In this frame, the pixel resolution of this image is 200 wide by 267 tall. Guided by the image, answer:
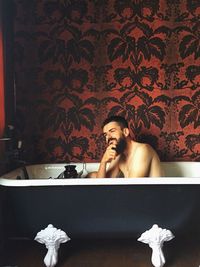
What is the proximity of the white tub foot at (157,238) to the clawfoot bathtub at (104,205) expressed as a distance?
3 cm

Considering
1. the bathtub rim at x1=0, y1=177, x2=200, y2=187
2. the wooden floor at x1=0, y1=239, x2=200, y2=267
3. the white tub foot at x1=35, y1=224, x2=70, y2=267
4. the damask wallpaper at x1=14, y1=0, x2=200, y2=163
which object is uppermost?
the damask wallpaper at x1=14, y1=0, x2=200, y2=163

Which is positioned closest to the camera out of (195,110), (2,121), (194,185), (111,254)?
(194,185)

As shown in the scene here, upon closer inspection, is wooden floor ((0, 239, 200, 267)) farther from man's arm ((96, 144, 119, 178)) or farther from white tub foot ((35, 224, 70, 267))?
man's arm ((96, 144, 119, 178))

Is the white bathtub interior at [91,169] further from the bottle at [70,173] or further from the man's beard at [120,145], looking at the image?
the man's beard at [120,145]

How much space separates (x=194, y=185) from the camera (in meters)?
1.60

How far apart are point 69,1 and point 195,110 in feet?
3.90

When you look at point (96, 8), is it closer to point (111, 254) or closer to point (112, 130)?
point (112, 130)

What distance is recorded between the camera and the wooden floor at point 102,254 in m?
1.75

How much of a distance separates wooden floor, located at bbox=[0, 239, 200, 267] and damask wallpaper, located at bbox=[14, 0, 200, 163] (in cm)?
63

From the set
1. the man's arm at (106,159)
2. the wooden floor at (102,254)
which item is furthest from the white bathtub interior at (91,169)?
the wooden floor at (102,254)

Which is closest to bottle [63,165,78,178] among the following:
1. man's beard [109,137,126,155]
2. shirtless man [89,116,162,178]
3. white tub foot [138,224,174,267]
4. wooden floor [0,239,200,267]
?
shirtless man [89,116,162,178]

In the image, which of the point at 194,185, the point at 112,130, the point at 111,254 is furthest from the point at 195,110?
the point at 111,254

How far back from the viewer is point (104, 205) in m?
1.64

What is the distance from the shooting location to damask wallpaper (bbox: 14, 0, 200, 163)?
238 centimetres
